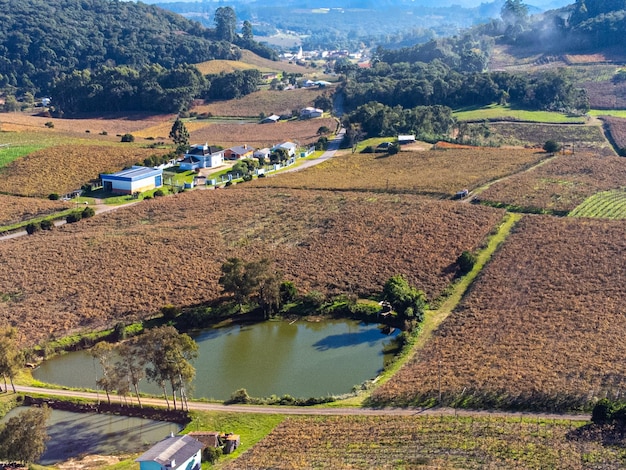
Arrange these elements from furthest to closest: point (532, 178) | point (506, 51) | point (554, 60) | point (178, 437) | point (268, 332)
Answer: point (506, 51), point (554, 60), point (532, 178), point (268, 332), point (178, 437)

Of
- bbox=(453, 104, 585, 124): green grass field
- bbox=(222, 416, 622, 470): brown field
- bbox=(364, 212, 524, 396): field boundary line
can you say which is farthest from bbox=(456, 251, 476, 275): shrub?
bbox=(453, 104, 585, 124): green grass field

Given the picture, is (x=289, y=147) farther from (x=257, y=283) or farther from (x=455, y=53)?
(x=455, y=53)

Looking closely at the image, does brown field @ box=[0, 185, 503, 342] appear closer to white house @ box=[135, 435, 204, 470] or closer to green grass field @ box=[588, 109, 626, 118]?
white house @ box=[135, 435, 204, 470]

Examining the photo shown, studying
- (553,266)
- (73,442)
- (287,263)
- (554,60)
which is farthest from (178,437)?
(554,60)

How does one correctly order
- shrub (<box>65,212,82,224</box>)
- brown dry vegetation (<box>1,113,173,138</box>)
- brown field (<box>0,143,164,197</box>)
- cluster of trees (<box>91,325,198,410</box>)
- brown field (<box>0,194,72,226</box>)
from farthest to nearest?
brown dry vegetation (<box>1,113,173,138</box>), brown field (<box>0,143,164,197</box>), brown field (<box>0,194,72,226</box>), shrub (<box>65,212,82,224</box>), cluster of trees (<box>91,325,198,410</box>)

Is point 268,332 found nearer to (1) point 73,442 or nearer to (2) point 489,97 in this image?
(1) point 73,442
